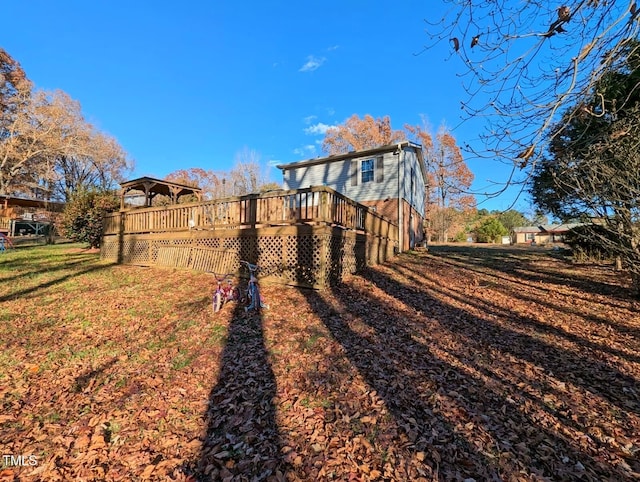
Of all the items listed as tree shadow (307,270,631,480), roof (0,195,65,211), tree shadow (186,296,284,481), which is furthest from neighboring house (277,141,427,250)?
roof (0,195,65,211)

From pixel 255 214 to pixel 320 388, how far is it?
591 cm

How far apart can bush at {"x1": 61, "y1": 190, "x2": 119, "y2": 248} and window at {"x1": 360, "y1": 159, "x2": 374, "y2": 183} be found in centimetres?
1211

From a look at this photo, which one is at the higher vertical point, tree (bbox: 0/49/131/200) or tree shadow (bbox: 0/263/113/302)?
tree (bbox: 0/49/131/200)

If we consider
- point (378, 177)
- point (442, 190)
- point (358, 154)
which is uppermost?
point (358, 154)

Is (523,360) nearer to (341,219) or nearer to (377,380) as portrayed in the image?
(377,380)

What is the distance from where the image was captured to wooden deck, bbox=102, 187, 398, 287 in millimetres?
7590

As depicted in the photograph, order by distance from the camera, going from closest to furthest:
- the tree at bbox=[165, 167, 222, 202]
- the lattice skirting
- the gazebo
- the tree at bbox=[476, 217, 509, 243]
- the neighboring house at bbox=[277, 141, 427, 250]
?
the lattice skirting < the gazebo < the neighboring house at bbox=[277, 141, 427, 250] < the tree at bbox=[476, 217, 509, 243] < the tree at bbox=[165, 167, 222, 202]

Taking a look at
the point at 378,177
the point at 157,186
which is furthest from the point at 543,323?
the point at 157,186

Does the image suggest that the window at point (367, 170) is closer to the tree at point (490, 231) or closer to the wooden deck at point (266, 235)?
the wooden deck at point (266, 235)

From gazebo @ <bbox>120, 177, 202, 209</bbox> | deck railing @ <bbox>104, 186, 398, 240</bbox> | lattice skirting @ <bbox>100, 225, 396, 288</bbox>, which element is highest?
gazebo @ <bbox>120, 177, 202, 209</bbox>

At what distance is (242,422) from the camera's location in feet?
9.96

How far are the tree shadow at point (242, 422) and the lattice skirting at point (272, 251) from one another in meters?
3.16

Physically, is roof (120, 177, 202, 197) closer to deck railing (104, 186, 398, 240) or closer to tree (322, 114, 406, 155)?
deck railing (104, 186, 398, 240)

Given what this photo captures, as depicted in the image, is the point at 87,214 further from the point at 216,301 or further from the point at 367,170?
the point at 367,170
